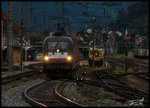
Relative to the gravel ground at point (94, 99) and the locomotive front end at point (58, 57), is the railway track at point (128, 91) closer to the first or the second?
the gravel ground at point (94, 99)

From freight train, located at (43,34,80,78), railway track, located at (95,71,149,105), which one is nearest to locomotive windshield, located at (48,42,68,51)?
freight train, located at (43,34,80,78)

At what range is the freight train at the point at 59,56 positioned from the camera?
13.2 m

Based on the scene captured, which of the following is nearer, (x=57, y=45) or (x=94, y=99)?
(x=94, y=99)

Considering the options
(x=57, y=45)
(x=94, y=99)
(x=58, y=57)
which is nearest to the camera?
(x=94, y=99)

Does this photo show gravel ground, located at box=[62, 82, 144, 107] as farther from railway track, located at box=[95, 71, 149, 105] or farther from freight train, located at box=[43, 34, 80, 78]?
freight train, located at box=[43, 34, 80, 78]

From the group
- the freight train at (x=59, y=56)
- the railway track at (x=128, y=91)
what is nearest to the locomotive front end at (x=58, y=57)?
the freight train at (x=59, y=56)

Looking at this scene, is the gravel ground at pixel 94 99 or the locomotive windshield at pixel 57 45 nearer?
the gravel ground at pixel 94 99

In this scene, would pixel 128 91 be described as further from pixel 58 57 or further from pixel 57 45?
pixel 57 45

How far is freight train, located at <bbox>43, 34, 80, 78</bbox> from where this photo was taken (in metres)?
13.2


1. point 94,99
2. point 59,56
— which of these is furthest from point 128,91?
point 59,56

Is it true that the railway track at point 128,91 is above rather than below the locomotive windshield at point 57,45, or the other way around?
below

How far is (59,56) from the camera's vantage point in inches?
523

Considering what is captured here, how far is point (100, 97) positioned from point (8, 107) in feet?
13.3

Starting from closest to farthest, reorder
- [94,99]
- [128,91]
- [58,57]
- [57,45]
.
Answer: [94,99]
[128,91]
[58,57]
[57,45]
